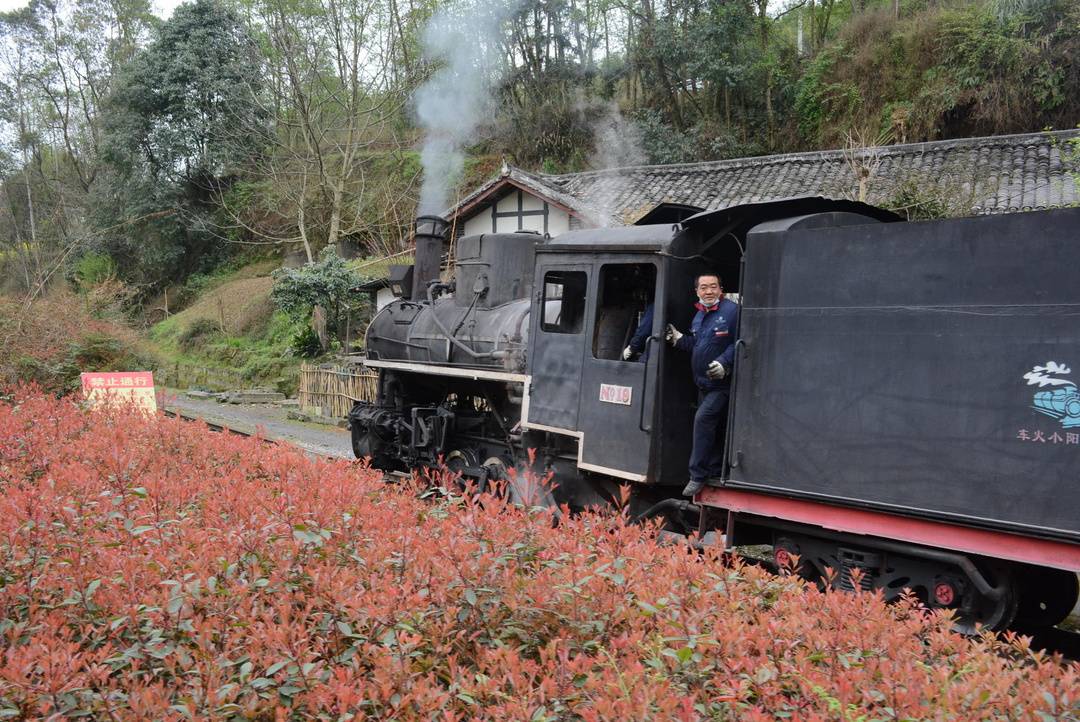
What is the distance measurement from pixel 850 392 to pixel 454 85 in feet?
66.1

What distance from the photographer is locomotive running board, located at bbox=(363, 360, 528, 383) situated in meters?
7.21

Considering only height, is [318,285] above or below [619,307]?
above

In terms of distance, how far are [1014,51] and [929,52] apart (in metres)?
2.56

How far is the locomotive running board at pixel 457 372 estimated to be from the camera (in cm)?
721

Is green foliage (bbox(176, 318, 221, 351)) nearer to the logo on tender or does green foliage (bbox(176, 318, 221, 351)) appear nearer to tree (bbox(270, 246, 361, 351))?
tree (bbox(270, 246, 361, 351))

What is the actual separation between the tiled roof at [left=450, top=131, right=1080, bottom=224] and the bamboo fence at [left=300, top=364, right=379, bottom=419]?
14.9 feet

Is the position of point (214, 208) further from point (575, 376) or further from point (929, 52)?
point (575, 376)

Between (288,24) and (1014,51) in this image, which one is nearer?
(1014,51)

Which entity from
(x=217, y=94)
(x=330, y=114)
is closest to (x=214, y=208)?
(x=217, y=94)

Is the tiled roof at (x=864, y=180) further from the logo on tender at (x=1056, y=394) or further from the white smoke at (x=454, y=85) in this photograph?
the logo on tender at (x=1056, y=394)

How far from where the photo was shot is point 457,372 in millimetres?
7895

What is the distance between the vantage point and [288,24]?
71.4 feet

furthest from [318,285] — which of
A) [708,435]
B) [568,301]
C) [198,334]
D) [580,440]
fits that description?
[708,435]

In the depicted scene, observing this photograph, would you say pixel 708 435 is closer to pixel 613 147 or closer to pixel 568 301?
pixel 568 301
